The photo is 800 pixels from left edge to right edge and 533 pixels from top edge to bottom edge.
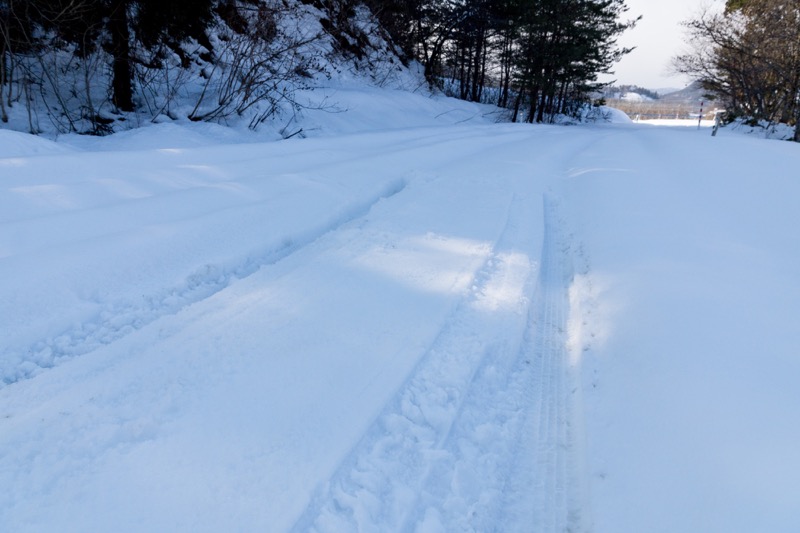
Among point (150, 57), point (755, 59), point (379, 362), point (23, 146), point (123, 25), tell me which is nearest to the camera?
point (379, 362)

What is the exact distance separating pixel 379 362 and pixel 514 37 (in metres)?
23.8

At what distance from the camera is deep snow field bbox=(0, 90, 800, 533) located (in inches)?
63.9

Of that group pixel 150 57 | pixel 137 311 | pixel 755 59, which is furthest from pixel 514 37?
pixel 137 311

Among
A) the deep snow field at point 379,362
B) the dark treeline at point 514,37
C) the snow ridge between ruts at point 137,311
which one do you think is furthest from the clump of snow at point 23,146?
the dark treeline at point 514,37

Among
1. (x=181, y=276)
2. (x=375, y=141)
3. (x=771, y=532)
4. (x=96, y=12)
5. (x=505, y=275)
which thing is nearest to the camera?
(x=771, y=532)

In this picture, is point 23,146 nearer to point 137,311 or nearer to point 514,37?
point 137,311

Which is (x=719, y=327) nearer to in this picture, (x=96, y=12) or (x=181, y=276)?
(x=181, y=276)

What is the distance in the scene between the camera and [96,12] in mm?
7574

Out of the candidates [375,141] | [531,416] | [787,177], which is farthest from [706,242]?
[375,141]

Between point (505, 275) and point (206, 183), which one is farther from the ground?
point (206, 183)

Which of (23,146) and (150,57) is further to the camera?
(150,57)

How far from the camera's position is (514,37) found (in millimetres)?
Result: 22328

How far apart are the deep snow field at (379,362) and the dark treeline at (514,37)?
18.0m

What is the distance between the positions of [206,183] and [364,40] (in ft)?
51.3
